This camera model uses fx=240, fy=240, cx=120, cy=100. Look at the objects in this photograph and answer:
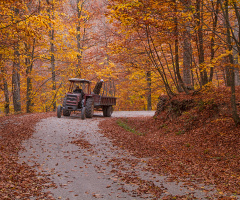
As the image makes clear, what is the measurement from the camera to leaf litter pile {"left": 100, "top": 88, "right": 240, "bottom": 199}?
6.08 metres

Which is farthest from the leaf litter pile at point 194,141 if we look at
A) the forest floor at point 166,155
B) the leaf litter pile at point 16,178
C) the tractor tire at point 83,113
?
the leaf litter pile at point 16,178

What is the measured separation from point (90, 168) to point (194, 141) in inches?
175

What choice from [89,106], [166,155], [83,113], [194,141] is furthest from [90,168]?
[89,106]

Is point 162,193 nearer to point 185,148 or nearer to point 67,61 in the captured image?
point 185,148

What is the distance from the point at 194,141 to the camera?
364 inches

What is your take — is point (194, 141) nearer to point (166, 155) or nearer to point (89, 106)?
point (166, 155)

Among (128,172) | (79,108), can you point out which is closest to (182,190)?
(128,172)

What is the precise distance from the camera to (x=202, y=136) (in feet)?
30.7

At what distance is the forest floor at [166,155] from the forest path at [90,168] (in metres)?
0.03

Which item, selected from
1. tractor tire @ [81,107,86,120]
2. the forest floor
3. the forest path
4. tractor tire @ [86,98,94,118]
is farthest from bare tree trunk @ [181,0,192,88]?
tractor tire @ [81,107,86,120]

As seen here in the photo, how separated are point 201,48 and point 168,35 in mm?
1636

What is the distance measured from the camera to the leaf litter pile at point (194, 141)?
608cm

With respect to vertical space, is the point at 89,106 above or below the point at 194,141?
above

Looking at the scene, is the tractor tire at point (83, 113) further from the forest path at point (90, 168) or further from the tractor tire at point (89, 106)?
the forest path at point (90, 168)
